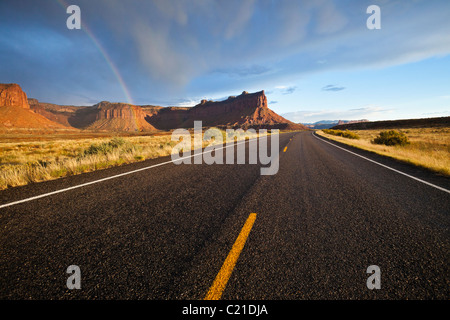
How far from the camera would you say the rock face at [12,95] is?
351ft

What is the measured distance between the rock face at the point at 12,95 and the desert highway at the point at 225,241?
162m

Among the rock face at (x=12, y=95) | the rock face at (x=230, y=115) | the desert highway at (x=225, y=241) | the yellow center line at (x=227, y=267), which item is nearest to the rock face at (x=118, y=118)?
the rock face at (x=230, y=115)

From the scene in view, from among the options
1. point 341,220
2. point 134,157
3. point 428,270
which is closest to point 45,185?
point 134,157

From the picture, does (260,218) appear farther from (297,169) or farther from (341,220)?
(297,169)

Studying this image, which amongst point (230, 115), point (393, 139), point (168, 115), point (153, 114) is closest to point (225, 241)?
point (393, 139)

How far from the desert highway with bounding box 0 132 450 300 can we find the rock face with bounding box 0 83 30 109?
162035 millimetres

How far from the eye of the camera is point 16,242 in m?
2.37

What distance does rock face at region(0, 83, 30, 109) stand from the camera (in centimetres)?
10706

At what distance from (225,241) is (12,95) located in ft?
577

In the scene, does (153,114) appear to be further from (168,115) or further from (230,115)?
(230,115)

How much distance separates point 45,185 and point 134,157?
13.0 feet
